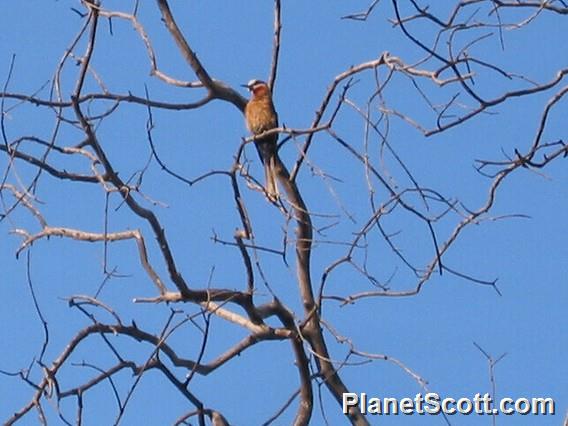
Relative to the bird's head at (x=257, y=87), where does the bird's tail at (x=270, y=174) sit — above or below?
below

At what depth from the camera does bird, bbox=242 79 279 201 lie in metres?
3.54

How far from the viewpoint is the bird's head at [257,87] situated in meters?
4.95

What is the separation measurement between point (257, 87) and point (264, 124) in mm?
158

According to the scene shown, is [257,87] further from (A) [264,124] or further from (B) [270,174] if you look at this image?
(B) [270,174]

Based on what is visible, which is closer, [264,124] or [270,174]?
[270,174]

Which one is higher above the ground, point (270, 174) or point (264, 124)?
point (264, 124)

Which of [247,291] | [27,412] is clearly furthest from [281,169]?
[27,412]

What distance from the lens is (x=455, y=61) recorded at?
266 cm

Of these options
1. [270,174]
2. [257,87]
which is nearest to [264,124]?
[257,87]

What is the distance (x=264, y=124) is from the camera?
5129 millimetres

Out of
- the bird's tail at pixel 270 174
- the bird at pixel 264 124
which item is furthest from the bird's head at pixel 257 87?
the bird's tail at pixel 270 174

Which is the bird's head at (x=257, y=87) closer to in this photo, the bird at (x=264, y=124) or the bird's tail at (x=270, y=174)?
the bird at (x=264, y=124)

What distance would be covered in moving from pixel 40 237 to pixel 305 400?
82 centimetres

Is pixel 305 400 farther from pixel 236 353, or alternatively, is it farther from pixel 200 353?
pixel 200 353
